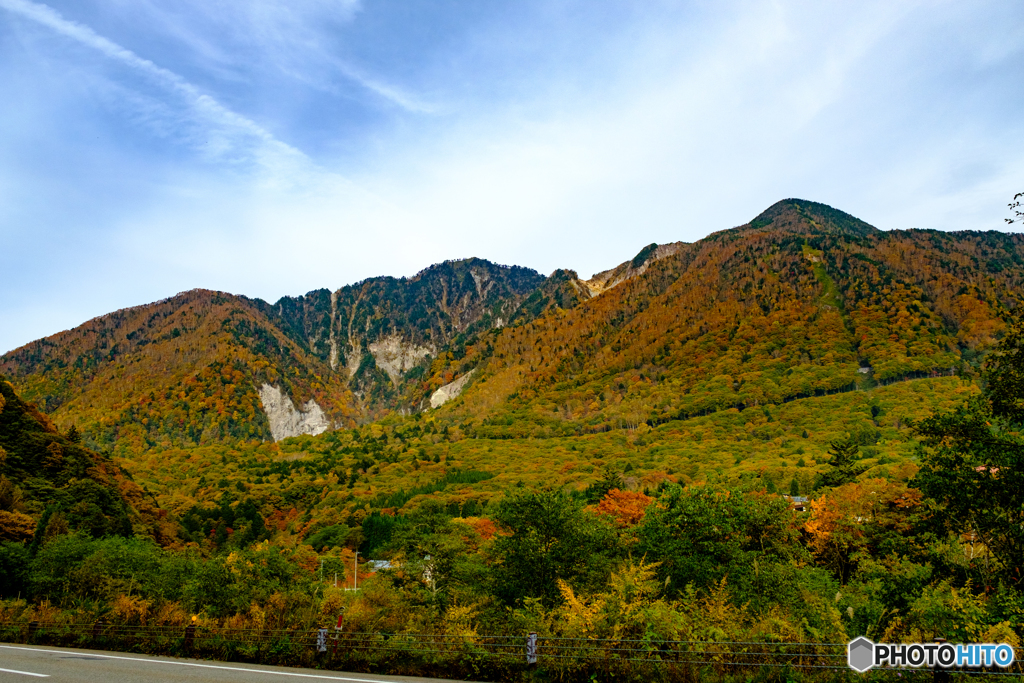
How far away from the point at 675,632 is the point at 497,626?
7679 millimetres

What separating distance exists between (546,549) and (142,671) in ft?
57.8

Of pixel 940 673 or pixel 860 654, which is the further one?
pixel 860 654

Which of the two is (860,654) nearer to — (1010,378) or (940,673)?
(940,673)

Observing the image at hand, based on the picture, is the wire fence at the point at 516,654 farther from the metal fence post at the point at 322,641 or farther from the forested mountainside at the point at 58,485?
the forested mountainside at the point at 58,485

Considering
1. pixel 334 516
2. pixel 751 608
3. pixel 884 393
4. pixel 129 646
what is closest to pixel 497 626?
pixel 129 646

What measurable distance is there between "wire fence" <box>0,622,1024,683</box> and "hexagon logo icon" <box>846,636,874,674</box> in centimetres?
18

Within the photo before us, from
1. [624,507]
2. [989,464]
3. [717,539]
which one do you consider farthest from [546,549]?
[624,507]

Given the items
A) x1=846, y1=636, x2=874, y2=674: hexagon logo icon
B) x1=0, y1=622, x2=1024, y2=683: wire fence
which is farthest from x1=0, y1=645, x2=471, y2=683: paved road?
x1=846, y1=636, x2=874, y2=674: hexagon logo icon

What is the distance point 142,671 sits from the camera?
557 inches

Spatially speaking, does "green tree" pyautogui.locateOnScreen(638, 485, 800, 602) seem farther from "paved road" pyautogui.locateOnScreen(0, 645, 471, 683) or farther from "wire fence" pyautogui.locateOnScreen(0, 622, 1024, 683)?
"paved road" pyautogui.locateOnScreen(0, 645, 471, 683)

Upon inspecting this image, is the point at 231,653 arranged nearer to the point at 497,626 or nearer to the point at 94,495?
the point at 497,626

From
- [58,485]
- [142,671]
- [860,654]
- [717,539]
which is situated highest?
[58,485]

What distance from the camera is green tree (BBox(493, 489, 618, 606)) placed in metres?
27.4

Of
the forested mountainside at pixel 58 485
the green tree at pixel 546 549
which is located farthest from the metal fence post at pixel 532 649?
the forested mountainside at pixel 58 485
